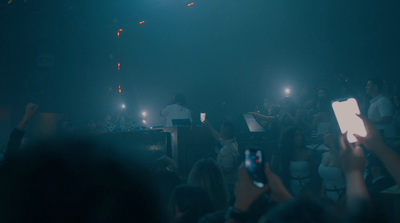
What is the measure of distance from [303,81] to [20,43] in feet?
28.8

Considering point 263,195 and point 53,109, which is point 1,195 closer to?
point 263,195

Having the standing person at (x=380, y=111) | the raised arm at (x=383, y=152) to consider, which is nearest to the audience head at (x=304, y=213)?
the raised arm at (x=383, y=152)

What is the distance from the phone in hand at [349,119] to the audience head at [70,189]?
1.61 metres

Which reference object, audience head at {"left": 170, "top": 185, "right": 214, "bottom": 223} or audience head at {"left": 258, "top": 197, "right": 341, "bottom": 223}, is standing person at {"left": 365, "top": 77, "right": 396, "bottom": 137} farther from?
audience head at {"left": 258, "top": 197, "right": 341, "bottom": 223}

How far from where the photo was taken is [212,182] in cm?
284

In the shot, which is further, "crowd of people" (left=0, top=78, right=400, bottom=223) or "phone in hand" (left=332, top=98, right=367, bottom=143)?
"phone in hand" (left=332, top=98, right=367, bottom=143)

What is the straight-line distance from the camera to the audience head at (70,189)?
1.96m

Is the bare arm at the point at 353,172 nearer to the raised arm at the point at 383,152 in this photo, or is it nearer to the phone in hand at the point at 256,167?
the raised arm at the point at 383,152

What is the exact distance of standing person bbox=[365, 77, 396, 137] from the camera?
4742 millimetres

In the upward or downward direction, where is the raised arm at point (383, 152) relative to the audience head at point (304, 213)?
upward

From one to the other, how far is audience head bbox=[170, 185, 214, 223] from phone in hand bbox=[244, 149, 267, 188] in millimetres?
873

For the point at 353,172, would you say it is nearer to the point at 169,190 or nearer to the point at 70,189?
the point at 70,189

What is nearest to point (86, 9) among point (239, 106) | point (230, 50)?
point (230, 50)

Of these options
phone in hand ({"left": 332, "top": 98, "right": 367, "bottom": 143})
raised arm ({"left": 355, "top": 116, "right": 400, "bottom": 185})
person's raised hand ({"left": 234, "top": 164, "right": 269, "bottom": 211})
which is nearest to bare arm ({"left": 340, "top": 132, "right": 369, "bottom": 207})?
raised arm ({"left": 355, "top": 116, "right": 400, "bottom": 185})
